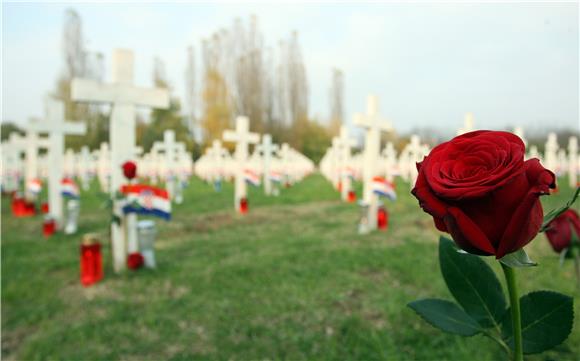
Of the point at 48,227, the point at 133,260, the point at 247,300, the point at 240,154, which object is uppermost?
the point at 240,154

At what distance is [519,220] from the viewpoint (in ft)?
1.34

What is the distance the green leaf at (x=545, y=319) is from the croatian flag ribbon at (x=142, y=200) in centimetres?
340

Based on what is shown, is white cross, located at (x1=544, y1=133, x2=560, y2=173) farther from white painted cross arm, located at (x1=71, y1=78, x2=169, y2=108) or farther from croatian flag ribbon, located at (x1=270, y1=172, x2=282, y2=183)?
white painted cross arm, located at (x1=71, y1=78, x2=169, y2=108)

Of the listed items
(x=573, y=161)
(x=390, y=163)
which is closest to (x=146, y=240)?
(x=390, y=163)

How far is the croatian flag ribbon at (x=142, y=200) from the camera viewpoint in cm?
351

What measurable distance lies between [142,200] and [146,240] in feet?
1.41

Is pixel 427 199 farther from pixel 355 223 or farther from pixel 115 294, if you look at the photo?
pixel 355 223

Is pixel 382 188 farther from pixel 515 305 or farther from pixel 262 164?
pixel 262 164

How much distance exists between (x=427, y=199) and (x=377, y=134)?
5.62 meters

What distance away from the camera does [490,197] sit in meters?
0.42

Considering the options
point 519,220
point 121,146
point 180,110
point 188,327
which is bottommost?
point 188,327

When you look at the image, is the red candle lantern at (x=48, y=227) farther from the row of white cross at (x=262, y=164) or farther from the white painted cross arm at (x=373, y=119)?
the row of white cross at (x=262, y=164)

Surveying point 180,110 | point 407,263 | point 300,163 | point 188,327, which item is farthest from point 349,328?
point 180,110

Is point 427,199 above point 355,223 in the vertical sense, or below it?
above
